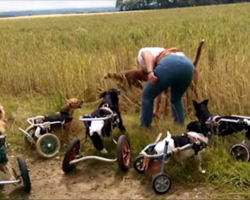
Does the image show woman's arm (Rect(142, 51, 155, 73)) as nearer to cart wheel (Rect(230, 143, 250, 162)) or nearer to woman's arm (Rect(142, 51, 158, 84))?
woman's arm (Rect(142, 51, 158, 84))

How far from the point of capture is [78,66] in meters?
7.28

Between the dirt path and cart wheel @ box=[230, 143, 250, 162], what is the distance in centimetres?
62

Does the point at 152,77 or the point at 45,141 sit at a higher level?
the point at 152,77

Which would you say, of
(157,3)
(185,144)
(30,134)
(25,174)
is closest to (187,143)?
(185,144)

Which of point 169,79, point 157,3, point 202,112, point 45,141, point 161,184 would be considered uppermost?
point 157,3

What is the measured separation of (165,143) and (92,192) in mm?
810

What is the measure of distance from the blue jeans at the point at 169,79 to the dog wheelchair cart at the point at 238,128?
25.7 inches

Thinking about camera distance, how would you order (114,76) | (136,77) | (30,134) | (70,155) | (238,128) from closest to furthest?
(238,128)
(70,155)
(30,134)
(136,77)
(114,76)

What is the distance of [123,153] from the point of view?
396cm

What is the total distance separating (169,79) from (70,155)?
1354mm

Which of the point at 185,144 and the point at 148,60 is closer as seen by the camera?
the point at 185,144

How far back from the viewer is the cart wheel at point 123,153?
152 inches

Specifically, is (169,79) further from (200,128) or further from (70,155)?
(70,155)

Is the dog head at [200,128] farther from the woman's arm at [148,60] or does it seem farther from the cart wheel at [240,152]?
the woman's arm at [148,60]
